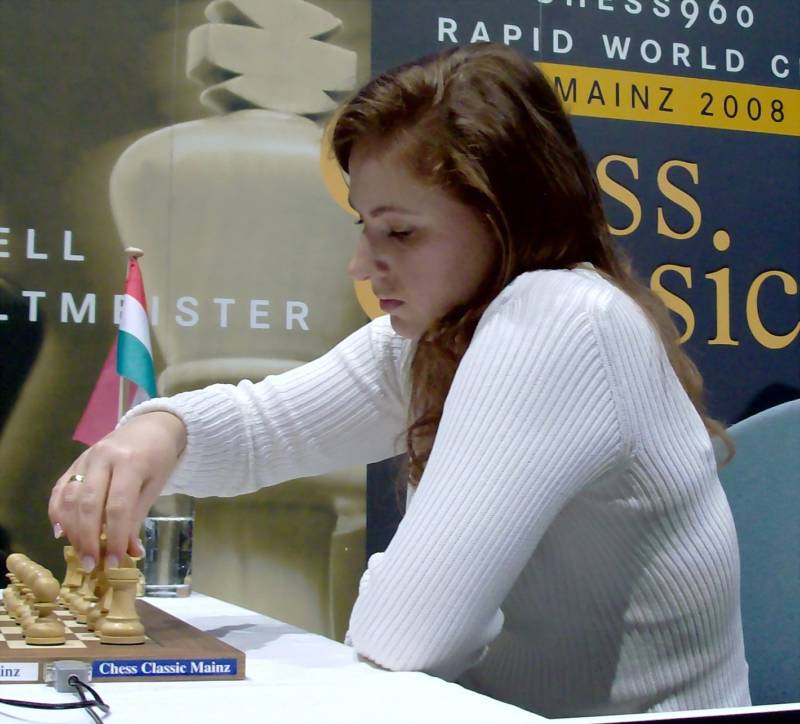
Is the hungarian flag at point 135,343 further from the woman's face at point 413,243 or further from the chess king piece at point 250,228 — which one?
the woman's face at point 413,243

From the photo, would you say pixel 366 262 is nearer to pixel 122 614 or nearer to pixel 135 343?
pixel 122 614

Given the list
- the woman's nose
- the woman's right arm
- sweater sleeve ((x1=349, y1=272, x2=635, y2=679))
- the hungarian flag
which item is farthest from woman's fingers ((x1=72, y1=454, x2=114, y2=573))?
the hungarian flag

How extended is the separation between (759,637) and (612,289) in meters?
0.70

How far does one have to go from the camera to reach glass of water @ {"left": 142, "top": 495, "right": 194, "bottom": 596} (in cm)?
181

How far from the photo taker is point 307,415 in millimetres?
1484

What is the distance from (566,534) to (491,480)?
0.61ft

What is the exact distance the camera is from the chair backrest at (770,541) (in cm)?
149

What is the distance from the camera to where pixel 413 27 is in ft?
9.77

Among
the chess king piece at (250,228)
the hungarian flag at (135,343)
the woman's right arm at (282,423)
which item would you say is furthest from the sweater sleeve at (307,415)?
the chess king piece at (250,228)

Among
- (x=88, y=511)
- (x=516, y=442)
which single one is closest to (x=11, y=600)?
(x=88, y=511)

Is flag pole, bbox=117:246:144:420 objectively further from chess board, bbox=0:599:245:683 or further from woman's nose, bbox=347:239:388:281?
chess board, bbox=0:599:245:683

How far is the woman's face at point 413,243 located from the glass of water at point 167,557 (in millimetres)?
795

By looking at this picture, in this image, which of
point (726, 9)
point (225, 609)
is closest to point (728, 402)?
point (726, 9)

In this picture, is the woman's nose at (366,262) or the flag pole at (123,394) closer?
the woman's nose at (366,262)
